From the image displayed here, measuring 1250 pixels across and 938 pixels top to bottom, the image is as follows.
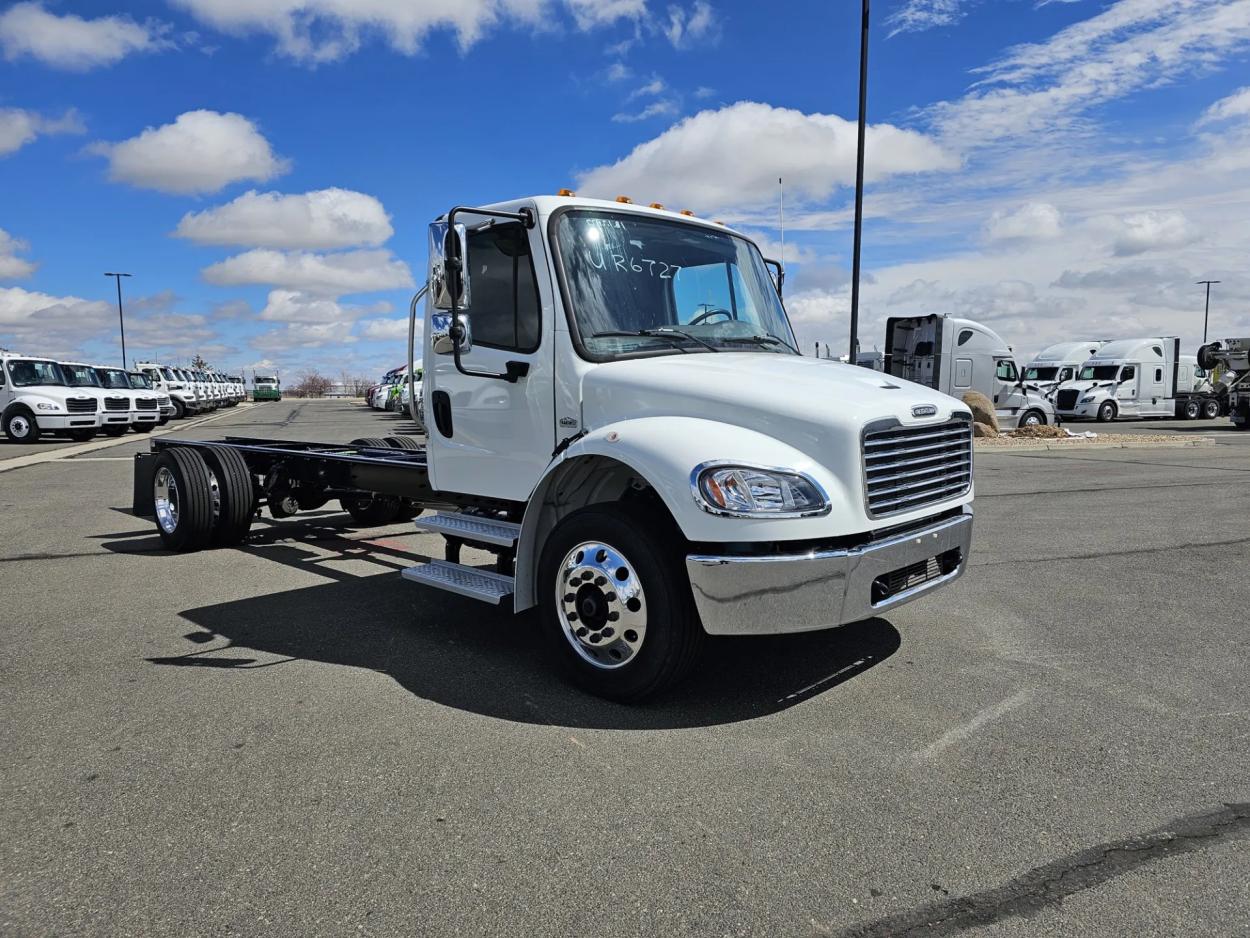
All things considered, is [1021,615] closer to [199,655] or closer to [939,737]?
[939,737]

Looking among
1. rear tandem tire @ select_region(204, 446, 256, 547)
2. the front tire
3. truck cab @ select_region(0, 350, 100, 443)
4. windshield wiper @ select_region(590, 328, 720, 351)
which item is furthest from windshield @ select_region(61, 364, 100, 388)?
windshield wiper @ select_region(590, 328, 720, 351)

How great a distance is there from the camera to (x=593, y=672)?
161 inches

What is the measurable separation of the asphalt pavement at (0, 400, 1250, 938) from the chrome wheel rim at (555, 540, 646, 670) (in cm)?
26

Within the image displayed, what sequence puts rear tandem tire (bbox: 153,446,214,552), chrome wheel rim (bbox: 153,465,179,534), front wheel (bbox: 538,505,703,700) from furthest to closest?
chrome wheel rim (bbox: 153,465,179,534) < rear tandem tire (bbox: 153,446,214,552) < front wheel (bbox: 538,505,703,700)

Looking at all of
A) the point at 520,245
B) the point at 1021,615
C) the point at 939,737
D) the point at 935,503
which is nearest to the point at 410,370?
the point at 520,245

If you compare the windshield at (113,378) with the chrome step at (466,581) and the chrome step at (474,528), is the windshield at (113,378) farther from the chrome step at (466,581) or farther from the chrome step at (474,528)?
the chrome step at (466,581)

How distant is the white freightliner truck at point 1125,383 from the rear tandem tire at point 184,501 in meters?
29.7

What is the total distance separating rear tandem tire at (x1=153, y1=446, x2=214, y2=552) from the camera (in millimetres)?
7719

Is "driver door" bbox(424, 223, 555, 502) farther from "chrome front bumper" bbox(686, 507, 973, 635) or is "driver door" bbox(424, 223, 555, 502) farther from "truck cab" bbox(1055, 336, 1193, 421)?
"truck cab" bbox(1055, 336, 1193, 421)

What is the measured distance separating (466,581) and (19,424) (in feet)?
76.8

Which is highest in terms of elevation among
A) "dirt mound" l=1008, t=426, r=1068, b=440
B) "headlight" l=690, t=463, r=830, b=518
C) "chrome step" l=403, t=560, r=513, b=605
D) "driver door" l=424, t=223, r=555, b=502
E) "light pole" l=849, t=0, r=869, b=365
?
"light pole" l=849, t=0, r=869, b=365

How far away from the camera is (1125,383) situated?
31047 millimetres

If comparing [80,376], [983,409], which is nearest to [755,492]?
[983,409]

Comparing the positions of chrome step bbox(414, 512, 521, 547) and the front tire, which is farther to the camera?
the front tire
